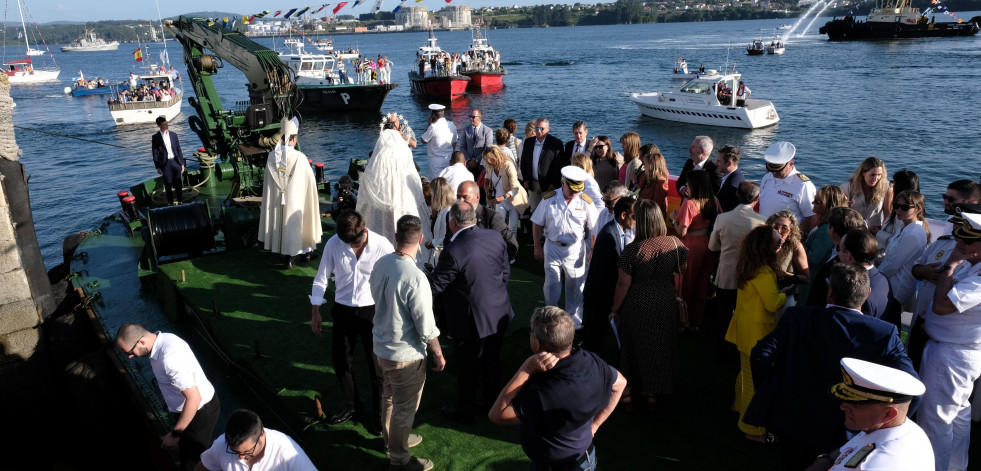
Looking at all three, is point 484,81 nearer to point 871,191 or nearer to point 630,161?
point 630,161

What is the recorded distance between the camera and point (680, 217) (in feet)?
17.5

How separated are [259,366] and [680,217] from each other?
12.4 feet

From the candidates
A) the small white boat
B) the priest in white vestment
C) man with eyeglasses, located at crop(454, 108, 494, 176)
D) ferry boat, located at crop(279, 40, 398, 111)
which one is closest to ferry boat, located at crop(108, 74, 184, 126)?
ferry boat, located at crop(279, 40, 398, 111)

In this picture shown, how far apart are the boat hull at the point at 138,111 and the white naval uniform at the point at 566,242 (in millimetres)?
37866

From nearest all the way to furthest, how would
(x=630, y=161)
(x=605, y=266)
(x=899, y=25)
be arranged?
(x=605, y=266) → (x=630, y=161) → (x=899, y=25)

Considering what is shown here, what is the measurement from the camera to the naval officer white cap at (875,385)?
7.91 feet

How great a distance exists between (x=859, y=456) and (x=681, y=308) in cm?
275

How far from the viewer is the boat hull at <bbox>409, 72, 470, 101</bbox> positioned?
44.1 meters

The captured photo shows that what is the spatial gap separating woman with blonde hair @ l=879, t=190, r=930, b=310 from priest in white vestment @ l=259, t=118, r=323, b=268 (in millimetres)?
5513

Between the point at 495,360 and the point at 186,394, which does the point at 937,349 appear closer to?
the point at 495,360

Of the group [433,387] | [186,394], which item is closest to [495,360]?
[433,387]

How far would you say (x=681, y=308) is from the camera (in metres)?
5.18

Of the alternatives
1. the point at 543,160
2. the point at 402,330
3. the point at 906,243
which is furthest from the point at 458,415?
the point at 543,160

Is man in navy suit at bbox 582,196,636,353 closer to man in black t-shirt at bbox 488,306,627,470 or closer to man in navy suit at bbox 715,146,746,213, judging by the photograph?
man in navy suit at bbox 715,146,746,213
